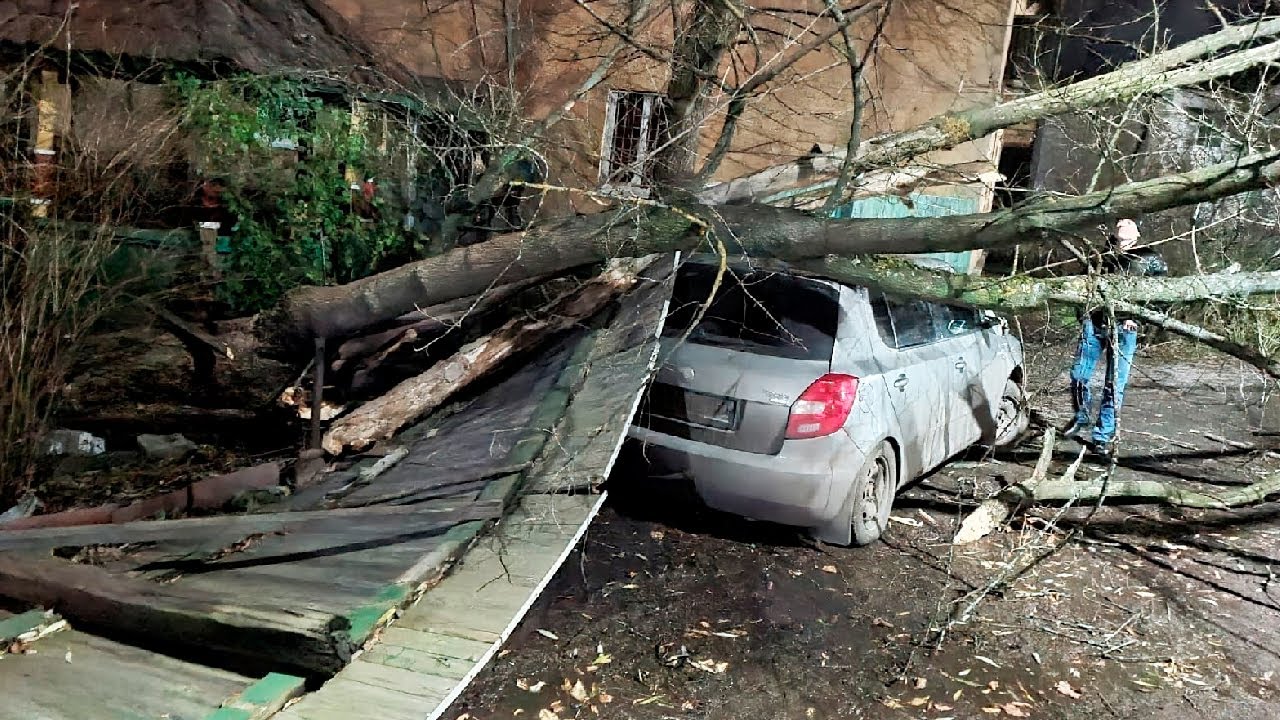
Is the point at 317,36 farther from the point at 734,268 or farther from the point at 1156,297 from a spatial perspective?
the point at 1156,297

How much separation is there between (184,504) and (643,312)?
285 centimetres

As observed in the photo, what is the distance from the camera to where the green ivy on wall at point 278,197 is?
9.73 metres

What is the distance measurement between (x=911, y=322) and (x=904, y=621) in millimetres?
2045

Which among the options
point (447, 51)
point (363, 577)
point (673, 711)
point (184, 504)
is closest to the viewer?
point (363, 577)

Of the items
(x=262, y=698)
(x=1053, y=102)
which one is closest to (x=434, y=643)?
(x=262, y=698)

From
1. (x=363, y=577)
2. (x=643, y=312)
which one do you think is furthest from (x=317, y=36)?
(x=363, y=577)

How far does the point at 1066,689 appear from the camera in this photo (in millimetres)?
4012

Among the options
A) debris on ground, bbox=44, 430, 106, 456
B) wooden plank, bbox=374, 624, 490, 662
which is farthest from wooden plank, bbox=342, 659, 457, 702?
debris on ground, bbox=44, 430, 106, 456

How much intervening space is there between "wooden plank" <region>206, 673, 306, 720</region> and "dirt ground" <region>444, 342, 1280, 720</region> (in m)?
1.09

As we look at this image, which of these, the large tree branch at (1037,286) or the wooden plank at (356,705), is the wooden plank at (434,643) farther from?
the large tree branch at (1037,286)

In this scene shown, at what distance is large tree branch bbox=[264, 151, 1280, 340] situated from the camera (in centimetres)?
404

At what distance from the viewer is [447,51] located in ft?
41.6

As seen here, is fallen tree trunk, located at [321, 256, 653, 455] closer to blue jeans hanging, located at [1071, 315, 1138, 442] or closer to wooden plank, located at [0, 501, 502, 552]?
wooden plank, located at [0, 501, 502, 552]

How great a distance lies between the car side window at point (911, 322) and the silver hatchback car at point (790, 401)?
0.05 feet
